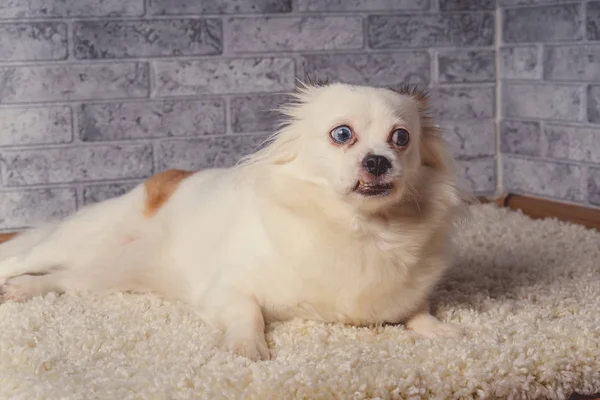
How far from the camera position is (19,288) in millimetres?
2320

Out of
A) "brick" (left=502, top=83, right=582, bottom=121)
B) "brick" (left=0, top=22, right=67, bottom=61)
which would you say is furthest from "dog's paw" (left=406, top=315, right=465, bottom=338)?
"brick" (left=0, top=22, right=67, bottom=61)

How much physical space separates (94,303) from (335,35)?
1.65m

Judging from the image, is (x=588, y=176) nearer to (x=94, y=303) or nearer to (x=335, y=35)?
(x=335, y=35)

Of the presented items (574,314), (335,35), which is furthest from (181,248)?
(335,35)

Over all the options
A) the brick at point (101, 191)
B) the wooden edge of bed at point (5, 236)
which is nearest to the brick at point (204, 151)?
the brick at point (101, 191)

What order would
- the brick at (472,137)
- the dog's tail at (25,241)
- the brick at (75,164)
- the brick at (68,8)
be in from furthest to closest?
the brick at (472,137) < the brick at (75,164) < the brick at (68,8) < the dog's tail at (25,241)

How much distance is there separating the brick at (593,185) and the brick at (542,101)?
8.5 inches

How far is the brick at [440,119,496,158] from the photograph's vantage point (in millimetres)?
3701

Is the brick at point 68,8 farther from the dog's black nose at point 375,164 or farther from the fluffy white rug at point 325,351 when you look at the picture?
the dog's black nose at point 375,164

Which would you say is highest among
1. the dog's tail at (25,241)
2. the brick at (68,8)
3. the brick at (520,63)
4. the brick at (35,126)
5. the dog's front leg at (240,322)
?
the brick at (68,8)

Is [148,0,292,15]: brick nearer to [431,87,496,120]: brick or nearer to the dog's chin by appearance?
[431,87,496,120]: brick

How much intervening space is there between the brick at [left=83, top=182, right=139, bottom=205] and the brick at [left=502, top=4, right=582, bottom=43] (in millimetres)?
1700

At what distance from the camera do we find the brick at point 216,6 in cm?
326

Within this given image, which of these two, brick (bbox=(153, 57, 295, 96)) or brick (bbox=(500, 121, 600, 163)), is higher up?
brick (bbox=(153, 57, 295, 96))
